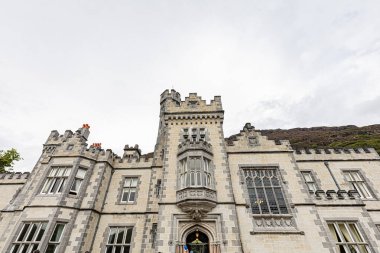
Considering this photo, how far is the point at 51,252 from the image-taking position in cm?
1346

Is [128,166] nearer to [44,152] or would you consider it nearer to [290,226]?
[44,152]

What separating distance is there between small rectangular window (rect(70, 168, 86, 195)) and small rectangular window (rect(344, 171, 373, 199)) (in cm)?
2380

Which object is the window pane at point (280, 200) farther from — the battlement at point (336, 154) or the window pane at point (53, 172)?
the window pane at point (53, 172)

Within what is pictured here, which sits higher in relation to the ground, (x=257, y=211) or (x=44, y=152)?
(x=44, y=152)

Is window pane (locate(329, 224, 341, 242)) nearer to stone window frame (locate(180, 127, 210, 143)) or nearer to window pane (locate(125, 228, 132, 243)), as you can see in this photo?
stone window frame (locate(180, 127, 210, 143))

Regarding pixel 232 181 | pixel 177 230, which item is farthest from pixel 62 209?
pixel 232 181

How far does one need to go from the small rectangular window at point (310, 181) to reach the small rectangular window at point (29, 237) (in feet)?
70.1

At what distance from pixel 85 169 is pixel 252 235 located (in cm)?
1458

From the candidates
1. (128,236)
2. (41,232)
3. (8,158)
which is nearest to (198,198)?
(128,236)

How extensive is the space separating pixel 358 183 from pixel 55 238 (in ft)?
82.6

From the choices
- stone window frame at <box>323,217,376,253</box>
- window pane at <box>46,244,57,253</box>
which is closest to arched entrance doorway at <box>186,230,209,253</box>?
stone window frame at <box>323,217,376,253</box>

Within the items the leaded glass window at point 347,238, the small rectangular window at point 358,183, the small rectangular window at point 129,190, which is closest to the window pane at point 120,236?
the small rectangular window at point 129,190

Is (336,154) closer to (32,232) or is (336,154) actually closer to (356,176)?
(356,176)

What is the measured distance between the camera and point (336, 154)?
19.6 meters
